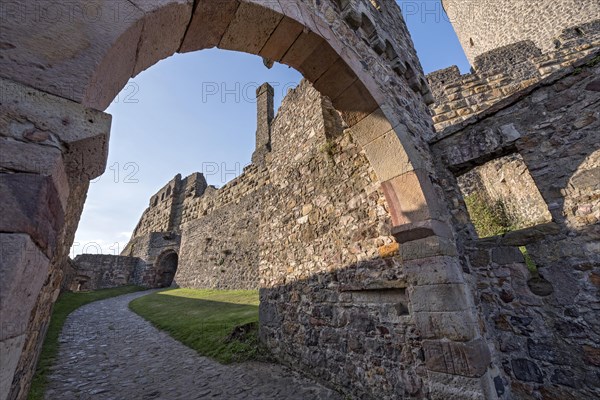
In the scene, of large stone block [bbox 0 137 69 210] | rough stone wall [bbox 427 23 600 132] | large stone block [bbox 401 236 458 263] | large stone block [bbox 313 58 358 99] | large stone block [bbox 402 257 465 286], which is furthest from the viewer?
rough stone wall [bbox 427 23 600 132]

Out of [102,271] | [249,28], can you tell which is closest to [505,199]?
[249,28]

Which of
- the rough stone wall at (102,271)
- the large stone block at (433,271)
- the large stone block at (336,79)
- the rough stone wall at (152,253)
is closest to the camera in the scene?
the large stone block at (433,271)

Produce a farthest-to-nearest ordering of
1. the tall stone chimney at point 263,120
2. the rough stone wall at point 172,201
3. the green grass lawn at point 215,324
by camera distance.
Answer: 1. the rough stone wall at point 172,201
2. the tall stone chimney at point 263,120
3. the green grass lawn at point 215,324

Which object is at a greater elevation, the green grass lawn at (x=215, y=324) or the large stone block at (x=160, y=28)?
the large stone block at (x=160, y=28)

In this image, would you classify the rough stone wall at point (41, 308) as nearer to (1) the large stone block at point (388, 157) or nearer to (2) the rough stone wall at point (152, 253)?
(1) the large stone block at point (388, 157)

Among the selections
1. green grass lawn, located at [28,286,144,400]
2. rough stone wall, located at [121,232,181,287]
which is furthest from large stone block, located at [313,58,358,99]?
rough stone wall, located at [121,232,181,287]

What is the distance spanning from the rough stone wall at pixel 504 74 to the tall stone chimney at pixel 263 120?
7189 mm

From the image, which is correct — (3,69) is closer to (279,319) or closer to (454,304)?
(454,304)

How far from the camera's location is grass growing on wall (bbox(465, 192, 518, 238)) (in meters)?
5.84

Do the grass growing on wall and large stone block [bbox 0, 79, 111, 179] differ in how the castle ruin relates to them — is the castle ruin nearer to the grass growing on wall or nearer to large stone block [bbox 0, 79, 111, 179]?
large stone block [bbox 0, 79, 111, 179]

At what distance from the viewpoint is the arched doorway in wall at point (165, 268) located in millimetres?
15438

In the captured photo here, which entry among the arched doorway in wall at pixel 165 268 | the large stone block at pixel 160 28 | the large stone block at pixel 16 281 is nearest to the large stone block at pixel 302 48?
the large stone block at pixel 160 28

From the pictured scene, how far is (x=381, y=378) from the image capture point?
9.45ft

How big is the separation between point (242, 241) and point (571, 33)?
11.5m
